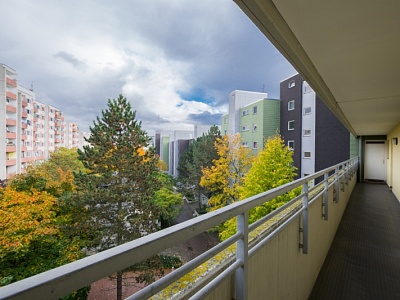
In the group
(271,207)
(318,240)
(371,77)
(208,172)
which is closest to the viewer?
(371,77)

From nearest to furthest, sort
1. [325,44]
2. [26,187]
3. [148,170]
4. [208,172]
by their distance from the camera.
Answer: [325,44]
[26,187]
[148,170]
[208,172]

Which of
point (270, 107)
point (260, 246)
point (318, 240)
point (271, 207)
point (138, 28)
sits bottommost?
point (271, 207)

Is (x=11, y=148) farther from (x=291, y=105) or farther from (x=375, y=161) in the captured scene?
(x=375, y=161)

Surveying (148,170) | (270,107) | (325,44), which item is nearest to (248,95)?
(270,107)

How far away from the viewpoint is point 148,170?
9.26 meters

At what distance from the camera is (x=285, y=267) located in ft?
5.10

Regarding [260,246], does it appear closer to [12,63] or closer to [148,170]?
[148,170]

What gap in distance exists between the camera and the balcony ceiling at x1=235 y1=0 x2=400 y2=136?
3.50 ft

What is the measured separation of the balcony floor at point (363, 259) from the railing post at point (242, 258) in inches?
72.6

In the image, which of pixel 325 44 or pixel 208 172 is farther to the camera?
pixel 208 172

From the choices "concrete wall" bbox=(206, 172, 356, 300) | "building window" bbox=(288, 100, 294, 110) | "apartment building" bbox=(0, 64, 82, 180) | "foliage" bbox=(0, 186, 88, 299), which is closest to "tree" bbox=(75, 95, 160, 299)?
"foliage" bbox=(0, 186, 88, 299)

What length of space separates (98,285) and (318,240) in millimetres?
9141

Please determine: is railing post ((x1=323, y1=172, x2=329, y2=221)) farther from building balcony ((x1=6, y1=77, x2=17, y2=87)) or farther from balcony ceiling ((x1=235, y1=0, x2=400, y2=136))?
building balcony ((x1=6, y1=77, x2=17, y2=87))

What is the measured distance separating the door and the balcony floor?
5.69m
